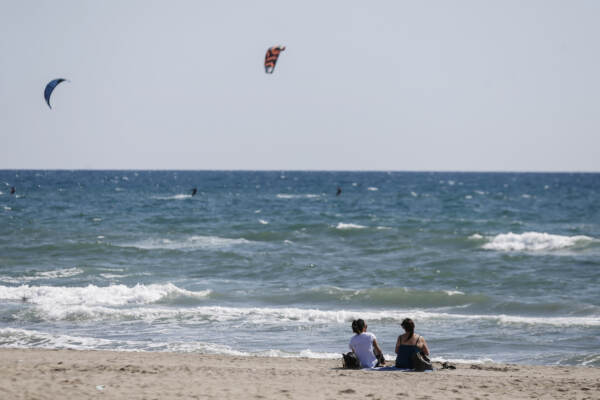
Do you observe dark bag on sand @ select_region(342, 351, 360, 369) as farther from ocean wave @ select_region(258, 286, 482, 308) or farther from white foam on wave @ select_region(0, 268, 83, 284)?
white foam on wave @ select_region(0, 268, 83, 284)

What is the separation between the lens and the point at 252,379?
9.59m

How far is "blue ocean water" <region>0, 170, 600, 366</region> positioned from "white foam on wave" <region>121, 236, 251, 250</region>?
0.38 feet

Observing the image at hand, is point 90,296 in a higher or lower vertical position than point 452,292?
lower

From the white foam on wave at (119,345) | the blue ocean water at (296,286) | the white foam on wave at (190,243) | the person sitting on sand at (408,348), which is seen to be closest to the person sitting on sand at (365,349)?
the person sitting on sand at (408,348)

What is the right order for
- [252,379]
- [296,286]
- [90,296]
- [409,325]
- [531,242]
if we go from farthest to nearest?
[531,242]
[296,286]
[90,296]
[409,325]
[252,379]

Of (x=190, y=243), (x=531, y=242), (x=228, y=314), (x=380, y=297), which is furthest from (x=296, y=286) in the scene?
(x=531, y=242)

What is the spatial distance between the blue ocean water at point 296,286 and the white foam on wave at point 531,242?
0.25 feet

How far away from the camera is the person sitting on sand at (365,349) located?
1070 centimetres

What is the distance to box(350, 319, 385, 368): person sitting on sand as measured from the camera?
35.1 ft

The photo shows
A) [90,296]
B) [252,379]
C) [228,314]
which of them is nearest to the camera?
[252,379]

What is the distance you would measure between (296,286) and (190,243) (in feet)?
34.9

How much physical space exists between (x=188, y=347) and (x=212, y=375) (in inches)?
121

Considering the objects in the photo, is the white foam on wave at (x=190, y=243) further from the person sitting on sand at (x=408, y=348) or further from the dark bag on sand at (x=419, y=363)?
the dark bag on sand at (x=419, y=363)

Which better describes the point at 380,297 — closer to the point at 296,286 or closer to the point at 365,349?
the point at 296,286
